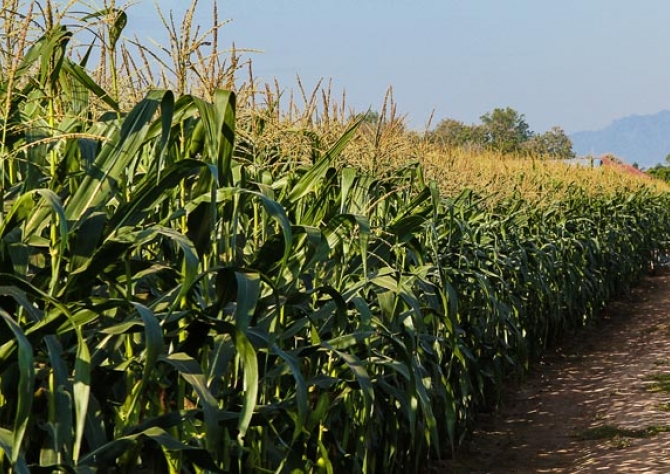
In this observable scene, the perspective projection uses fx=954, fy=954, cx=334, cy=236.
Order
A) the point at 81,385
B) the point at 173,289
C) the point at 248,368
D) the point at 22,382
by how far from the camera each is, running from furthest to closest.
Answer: the point at 173,289 < the point at 248,368 < the point at 81,385 < the point at 22,382

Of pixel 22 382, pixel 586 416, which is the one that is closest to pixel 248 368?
pixel 22 382

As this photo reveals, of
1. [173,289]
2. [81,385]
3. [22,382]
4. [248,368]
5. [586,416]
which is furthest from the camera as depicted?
[586,416]

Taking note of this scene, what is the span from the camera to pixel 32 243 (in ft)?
7.77

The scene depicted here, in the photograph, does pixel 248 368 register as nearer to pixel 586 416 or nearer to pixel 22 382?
pixel 22 382

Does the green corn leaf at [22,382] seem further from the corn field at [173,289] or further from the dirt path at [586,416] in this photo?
the dirt path at [586,416]

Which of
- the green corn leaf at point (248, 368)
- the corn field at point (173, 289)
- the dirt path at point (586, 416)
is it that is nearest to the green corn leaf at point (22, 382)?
the corn field at point (173, 289)

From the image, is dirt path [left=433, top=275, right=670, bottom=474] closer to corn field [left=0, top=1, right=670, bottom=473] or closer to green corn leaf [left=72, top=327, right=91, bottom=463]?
corn field [left=0, top=1, right=670, bottom=473]

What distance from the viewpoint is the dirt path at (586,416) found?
17.1 ft

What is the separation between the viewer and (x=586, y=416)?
6.36 metres

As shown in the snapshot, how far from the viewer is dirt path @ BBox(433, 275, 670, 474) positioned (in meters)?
5.22

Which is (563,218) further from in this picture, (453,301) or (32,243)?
(32,243)

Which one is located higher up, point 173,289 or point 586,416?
point 173,289

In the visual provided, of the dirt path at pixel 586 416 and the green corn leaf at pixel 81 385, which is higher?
the green corn leaf at pixel 81 385

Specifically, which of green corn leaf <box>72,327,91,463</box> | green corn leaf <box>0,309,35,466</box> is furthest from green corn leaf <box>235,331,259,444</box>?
green corn leaf <box>0,309,35,466</box>
